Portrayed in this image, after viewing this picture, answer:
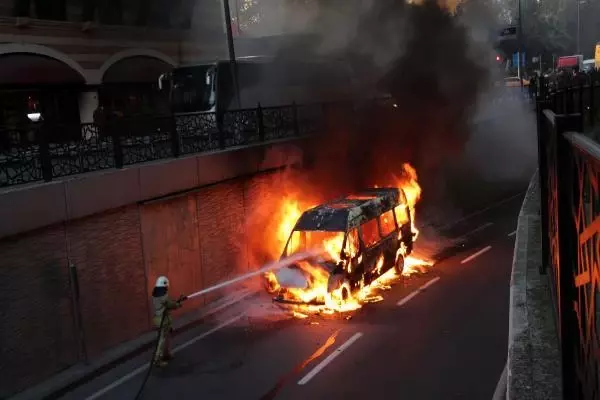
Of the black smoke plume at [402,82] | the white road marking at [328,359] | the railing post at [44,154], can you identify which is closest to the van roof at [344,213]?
the white road marking at [328,359]

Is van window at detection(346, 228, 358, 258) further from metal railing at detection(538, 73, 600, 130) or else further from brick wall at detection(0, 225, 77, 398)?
brick wall at detection(0, 225, 77, 398)

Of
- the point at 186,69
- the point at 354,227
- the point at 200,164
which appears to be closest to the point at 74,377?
the point at 200,164

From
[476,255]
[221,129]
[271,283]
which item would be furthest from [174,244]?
[476,255]

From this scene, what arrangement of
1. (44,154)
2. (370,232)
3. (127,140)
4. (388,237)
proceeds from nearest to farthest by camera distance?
(44,154) < (127,140) < (370,232) < (388,237)

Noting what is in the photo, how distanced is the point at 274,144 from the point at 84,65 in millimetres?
9991

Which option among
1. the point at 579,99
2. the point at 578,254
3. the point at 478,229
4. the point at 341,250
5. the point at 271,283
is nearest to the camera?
the point at 578,254

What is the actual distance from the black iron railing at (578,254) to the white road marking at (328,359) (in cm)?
635

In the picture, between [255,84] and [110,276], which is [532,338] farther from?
[255,84]

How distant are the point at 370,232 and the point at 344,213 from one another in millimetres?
987

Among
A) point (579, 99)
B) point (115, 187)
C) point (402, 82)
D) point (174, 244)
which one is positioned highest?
point (402, 82)

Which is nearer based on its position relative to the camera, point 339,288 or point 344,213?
point 339,288

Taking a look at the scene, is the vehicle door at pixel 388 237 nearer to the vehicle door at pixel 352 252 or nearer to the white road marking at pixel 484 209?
the vehicle door at pixel 352 252

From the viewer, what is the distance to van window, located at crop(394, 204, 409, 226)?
1480 cm

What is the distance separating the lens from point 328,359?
9547 mm
